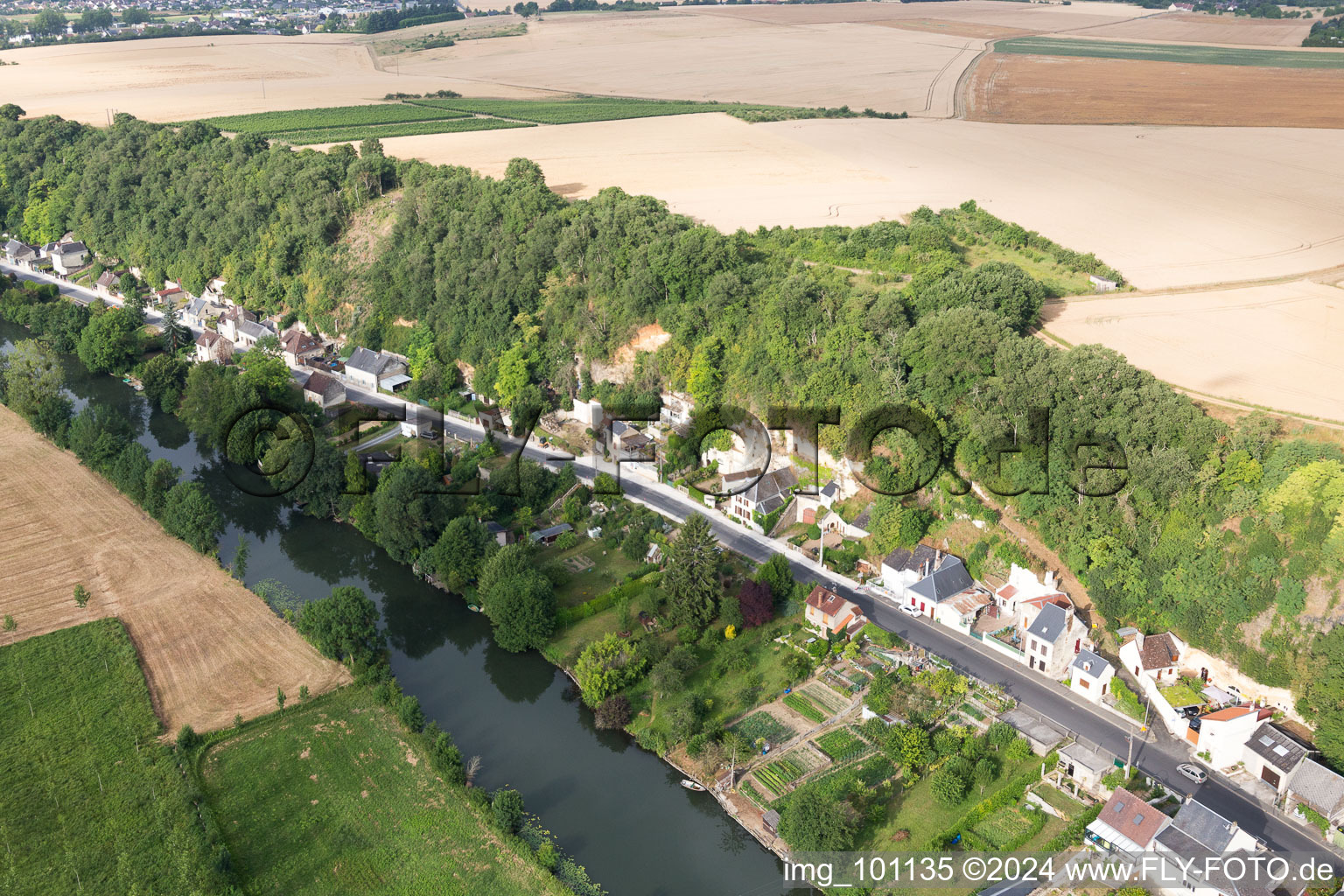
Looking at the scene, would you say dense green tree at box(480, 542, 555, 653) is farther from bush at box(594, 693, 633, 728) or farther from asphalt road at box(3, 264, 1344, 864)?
asphalt road at box(3, 264, 1344, 864)

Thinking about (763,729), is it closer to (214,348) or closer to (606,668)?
(606,668)

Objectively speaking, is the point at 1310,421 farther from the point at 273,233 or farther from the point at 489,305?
the point at 273,233

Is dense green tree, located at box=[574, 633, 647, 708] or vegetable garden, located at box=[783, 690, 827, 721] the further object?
dense green tree, located at box=[574, 633, 647, 708]

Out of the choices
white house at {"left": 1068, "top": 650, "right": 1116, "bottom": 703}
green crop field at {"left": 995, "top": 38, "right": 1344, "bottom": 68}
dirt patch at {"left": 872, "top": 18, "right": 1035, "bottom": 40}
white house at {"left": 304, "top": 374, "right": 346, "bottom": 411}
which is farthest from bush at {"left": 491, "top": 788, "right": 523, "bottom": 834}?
dirt patch at {"left": 872, "top": 18, "right": 1035, "bottom": 40}

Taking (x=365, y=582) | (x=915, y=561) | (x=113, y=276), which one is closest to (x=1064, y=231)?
(x=915, y=561)

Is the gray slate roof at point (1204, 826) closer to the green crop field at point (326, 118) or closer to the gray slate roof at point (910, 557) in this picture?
the gray slate roof at point (910, 557)

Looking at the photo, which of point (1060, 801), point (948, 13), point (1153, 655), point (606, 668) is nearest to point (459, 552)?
point (606, 668)
